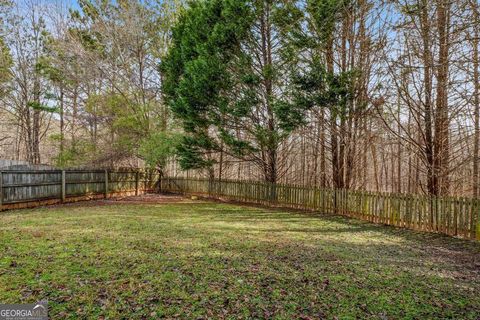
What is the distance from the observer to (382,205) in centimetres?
832

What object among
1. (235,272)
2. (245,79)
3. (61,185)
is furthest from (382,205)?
(61,185)

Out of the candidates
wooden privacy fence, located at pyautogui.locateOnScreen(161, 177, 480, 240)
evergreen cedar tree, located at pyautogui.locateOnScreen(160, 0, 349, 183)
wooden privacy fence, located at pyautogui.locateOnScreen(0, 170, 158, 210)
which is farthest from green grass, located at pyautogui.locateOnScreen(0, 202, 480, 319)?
evergreen cedar tree, located at pyautogui.locateOnScreen(160, 0, 349, 183)

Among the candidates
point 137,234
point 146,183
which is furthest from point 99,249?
point 146,183

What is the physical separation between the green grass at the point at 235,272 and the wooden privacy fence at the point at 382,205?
504mm

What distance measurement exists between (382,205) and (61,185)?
11.7 meters

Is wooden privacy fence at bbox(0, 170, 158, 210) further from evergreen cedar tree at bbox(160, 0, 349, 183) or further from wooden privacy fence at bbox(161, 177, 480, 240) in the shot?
wooden privacy fence at bbox(161, 177, 480, 240)

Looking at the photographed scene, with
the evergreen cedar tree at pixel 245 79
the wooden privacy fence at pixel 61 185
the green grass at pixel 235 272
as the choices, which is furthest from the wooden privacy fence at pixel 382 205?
the wooden privacy fence at pixel 61 185

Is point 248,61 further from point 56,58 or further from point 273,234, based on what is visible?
point 56,58

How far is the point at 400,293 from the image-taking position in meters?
3.45

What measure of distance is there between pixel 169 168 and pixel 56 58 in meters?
9.31

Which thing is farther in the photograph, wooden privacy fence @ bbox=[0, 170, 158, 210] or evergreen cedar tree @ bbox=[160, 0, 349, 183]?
evergreen cedar tree @ bbox=[160, 0, 349, 183]

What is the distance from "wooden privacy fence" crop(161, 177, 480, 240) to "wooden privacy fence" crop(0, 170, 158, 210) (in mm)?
5995

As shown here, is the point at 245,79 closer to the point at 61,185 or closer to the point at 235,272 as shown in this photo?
the point at 61,185

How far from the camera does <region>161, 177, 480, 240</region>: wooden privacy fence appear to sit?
21.8 feet
